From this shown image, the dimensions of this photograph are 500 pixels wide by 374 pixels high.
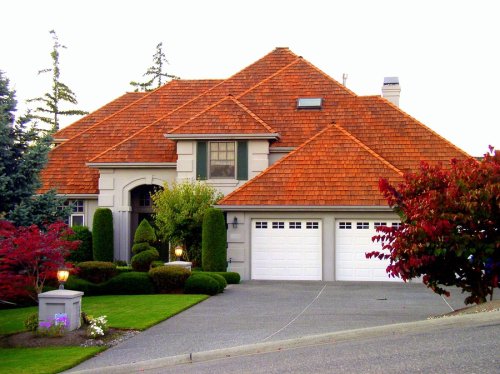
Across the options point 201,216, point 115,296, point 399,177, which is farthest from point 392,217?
point 115,296

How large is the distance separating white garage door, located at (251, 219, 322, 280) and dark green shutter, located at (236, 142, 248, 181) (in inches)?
138

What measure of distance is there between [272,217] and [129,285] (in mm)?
6111

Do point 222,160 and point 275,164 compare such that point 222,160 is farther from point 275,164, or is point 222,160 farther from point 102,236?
point 102,236

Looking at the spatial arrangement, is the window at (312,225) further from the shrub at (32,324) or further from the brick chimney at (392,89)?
the shrub at (32,324)

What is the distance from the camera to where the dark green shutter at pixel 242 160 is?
96.0 feet

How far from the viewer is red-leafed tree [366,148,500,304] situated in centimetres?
1425

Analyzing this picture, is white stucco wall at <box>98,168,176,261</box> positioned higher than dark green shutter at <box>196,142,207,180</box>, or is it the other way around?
dark green shutter at <box>196,142,207,180</box>

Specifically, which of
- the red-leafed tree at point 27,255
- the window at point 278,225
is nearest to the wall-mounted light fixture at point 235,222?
the window at point 278,225

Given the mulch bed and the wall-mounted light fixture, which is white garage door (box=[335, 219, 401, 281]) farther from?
the mulch bed

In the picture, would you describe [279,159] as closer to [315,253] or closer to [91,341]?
[315,253]

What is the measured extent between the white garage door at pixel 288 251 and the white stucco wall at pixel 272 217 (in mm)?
173

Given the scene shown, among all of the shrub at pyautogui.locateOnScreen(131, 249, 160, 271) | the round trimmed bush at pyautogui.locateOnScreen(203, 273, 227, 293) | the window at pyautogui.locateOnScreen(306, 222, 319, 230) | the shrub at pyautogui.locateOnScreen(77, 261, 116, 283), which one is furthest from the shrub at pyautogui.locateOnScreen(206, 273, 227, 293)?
the window at pyautogui.locateOnScreen(306, 222, 319, 230)

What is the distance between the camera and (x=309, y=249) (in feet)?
85.4

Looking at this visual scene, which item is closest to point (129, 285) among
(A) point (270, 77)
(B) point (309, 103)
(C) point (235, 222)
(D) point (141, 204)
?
(C) point (235, 222)
